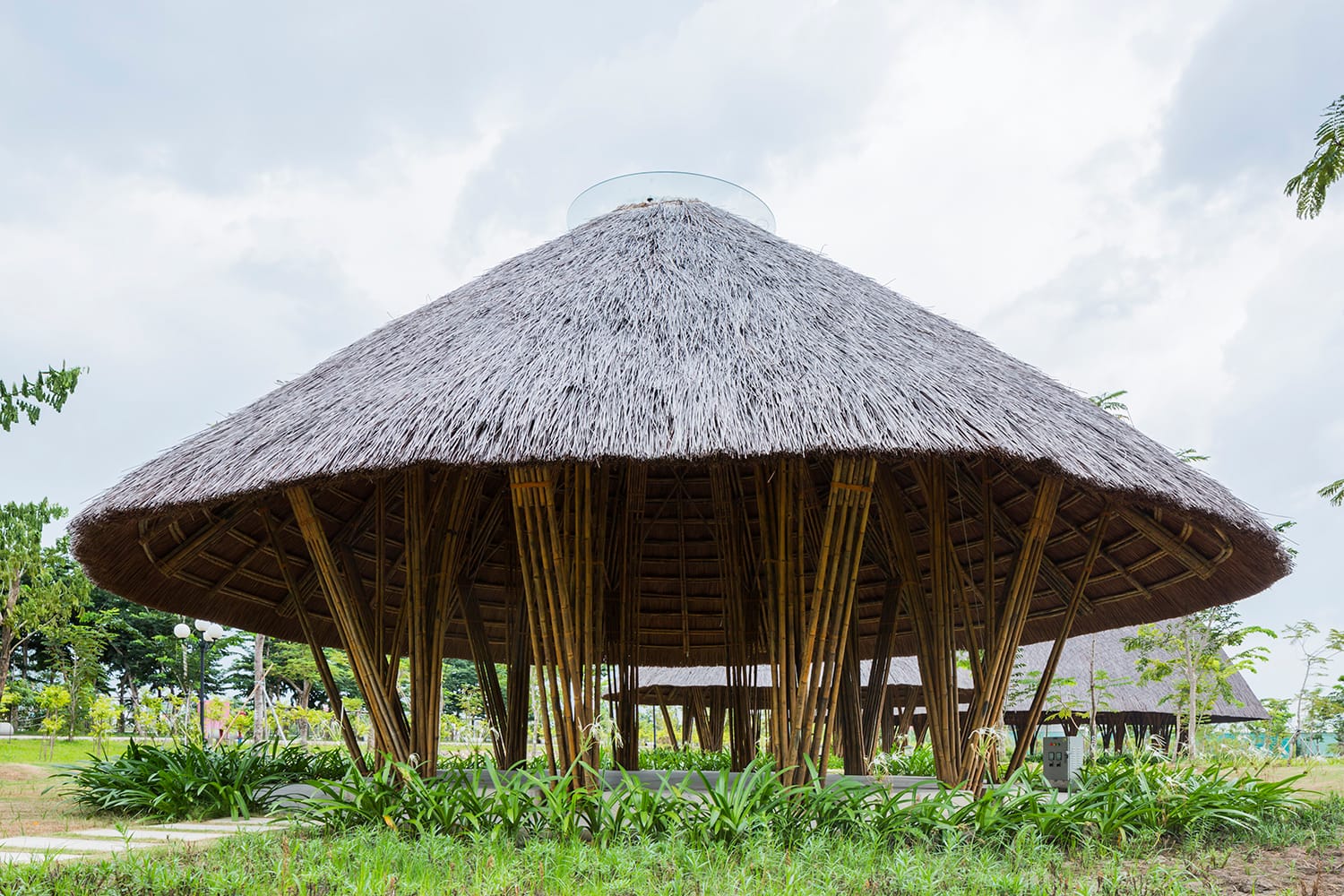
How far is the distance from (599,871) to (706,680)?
10.8m

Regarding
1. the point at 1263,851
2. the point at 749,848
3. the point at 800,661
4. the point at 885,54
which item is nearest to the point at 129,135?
the point at 885,54

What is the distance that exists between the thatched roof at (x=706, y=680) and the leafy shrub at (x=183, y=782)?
6.47 metres

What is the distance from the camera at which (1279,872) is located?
461 cm

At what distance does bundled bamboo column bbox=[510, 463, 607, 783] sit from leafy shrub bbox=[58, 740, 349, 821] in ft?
7.08

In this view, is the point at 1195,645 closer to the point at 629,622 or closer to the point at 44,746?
the point at 629,622

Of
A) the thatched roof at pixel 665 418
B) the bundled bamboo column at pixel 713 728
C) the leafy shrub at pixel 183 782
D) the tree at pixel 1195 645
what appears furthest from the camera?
the bundled bamboo column at pixel 713 728

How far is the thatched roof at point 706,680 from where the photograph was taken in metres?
14.5

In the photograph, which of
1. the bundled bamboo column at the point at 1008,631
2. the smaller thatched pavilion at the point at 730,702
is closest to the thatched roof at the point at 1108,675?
the smaller thatched pavilion at the point at 730,702

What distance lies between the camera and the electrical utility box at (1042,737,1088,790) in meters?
6.38

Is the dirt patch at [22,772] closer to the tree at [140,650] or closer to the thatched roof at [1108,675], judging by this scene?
the thatched roof at [1108,675]

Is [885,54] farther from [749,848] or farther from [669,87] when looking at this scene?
[749,848]

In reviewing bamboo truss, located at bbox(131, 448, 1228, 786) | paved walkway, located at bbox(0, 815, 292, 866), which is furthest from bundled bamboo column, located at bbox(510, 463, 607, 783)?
paved walkway, located at bbox(0, 815, 292, 866)

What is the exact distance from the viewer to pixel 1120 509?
680cm

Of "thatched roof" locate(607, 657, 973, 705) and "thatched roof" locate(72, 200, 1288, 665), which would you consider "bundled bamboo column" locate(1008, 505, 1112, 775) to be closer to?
"thatched roof" locate(72, 200, 1288, 665)
